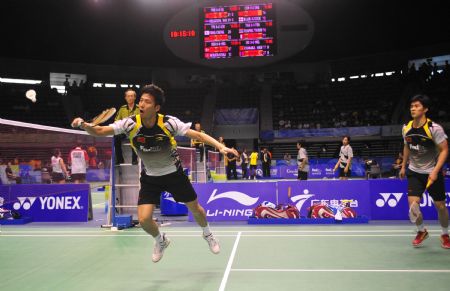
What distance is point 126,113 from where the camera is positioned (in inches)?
311

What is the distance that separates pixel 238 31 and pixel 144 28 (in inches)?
366

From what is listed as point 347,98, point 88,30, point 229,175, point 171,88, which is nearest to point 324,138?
point 347,98

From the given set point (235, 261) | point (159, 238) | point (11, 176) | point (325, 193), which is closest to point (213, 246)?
point (235, 261)

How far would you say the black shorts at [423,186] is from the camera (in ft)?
19.5

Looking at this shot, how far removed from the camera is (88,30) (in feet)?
93.6

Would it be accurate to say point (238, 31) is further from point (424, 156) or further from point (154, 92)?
point (154, 92)

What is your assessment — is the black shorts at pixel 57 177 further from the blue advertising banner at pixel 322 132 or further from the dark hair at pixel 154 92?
the blue advertising banner at pixel 322 132

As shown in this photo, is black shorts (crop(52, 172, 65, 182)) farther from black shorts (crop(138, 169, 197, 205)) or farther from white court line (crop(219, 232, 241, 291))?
black shorts (crop(138, 169, 197, 205))

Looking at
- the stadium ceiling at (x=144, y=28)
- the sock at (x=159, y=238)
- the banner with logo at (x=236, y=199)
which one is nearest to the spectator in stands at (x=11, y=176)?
the banner with logo at (x=236, y=199)

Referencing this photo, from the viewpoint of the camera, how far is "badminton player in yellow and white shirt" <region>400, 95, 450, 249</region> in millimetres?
5820

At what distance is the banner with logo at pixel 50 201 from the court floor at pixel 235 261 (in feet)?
6.11

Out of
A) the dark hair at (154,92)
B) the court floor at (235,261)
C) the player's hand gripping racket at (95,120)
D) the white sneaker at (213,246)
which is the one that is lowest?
the court floor at (235,261)

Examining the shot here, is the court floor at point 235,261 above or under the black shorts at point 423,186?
under

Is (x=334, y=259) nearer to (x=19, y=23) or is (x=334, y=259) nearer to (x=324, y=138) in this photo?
(x=324, y=138)
